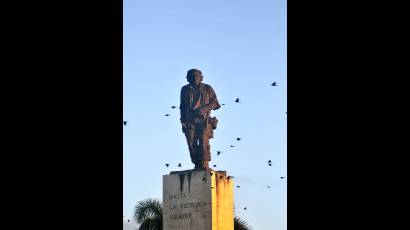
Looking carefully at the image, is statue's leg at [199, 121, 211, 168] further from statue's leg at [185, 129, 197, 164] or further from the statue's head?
the statue's head

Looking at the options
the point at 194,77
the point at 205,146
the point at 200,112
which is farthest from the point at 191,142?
the point at 194,77

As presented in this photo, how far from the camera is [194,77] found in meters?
31.5

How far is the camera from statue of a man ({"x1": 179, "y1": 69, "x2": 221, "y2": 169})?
103 feet

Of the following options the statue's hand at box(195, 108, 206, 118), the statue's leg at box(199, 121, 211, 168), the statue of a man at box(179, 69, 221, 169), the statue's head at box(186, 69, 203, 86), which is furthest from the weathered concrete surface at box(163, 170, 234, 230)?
the statue's head at box(186, 69, 203, 86)

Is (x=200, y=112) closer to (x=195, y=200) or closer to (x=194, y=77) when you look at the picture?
(x=194, y=77)

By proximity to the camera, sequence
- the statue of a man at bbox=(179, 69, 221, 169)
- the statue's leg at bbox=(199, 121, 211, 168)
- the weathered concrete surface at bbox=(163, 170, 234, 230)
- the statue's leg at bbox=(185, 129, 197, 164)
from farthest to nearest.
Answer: the statue of a man at bbox=(179, 69, 221, 169)
the statue's leg at bbox=(185, 129, 197, 164)
the statue's leg at bbox=(199, 121, 211, 168)
the weathered concrete surface at bbox=(163, 170, 234, 230)

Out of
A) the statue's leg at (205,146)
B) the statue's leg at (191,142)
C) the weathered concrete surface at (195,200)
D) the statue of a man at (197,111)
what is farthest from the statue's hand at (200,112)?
the weathered concrete surface at (195,200)

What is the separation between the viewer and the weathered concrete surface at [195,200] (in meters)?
30.1

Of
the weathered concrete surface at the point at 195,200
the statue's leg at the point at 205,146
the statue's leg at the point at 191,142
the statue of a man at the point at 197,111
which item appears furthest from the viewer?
the statue of a man at the point at 197,111

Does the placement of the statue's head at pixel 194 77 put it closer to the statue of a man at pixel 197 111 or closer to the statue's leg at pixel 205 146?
the statue of a man at pixel 197 111

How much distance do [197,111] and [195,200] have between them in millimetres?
3133
